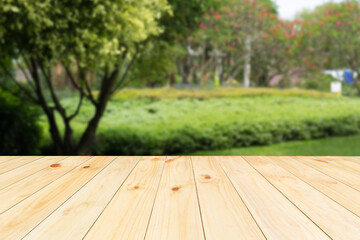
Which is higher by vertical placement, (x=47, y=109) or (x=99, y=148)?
(x=47, y=109)

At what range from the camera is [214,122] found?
8336 mm

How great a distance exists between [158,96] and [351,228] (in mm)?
11080

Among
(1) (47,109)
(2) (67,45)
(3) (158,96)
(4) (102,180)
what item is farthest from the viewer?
(3) (158,96)

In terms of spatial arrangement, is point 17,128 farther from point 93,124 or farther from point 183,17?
point 183,17

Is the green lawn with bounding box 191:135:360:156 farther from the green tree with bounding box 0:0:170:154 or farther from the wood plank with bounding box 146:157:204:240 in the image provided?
the wood plank with bounding box 146:157:204:240

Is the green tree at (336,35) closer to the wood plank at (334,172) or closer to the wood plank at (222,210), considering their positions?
the wood plank at (334,172)

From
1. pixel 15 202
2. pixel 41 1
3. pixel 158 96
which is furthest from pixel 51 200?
pixel 158 96

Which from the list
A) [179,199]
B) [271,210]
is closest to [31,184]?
[179,199]

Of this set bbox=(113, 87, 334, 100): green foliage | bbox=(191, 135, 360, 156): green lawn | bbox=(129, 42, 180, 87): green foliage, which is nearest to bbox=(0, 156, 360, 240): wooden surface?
bbox=(191, 135, 360, 156): green lawn

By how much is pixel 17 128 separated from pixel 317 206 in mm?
5810

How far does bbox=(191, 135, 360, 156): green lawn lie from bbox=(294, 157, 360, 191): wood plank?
4079 millimetres

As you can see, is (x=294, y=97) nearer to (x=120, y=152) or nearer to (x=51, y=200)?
(x=120, y=152)

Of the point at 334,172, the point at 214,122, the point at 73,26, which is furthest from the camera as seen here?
the point at 214,122

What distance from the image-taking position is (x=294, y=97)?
517 inches
